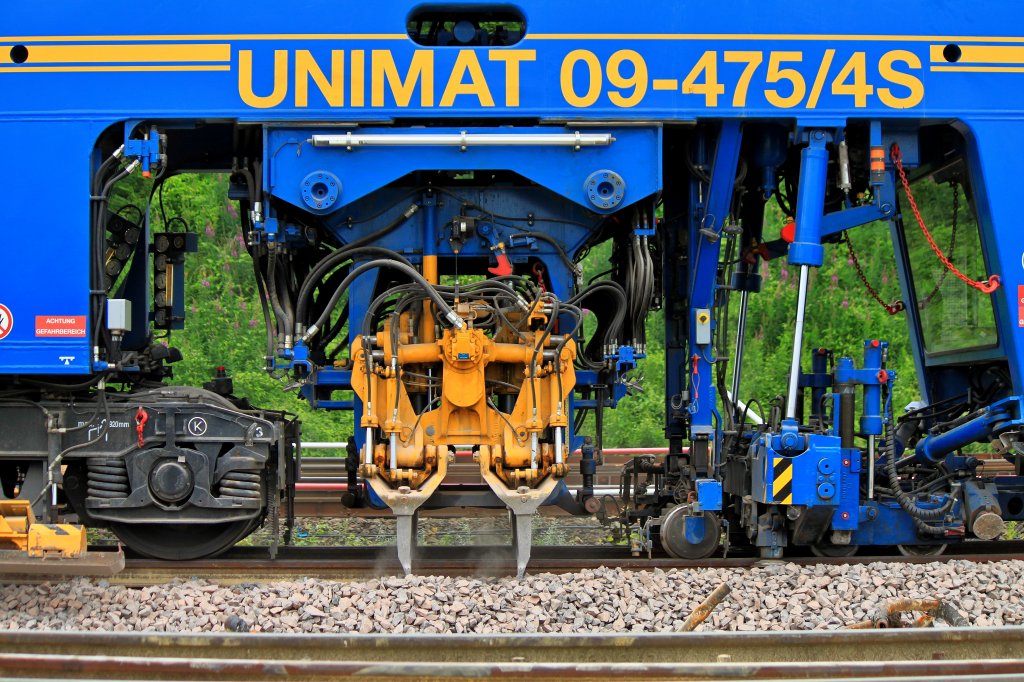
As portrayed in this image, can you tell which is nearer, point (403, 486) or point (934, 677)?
point (934, 677)

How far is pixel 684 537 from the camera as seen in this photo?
691 centimetres

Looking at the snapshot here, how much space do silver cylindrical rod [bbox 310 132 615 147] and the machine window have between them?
2.72 m

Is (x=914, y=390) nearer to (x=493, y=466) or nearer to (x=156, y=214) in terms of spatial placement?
(x=493, y=466)

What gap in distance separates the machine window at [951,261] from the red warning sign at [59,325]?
233 inches

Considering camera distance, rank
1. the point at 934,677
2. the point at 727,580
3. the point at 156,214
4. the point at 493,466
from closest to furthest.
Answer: the point at 934,677
the point at 727,580
the point at 493,466
the point at 156,214

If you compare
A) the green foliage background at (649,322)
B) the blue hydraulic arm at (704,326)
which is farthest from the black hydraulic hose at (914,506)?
the green foliage background at (649,322)

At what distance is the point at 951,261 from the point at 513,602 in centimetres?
422

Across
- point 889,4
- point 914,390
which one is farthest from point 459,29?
point 914,390

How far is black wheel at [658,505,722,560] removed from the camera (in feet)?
22.6

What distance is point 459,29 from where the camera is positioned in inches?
265

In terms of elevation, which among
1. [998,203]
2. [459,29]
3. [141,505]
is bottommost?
[141,505]

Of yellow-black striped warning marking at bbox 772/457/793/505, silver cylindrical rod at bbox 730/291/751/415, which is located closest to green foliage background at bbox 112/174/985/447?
silver cylindrical rod at bbox 730/291/751/415

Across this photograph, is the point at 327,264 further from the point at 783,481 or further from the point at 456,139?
the point at 783,481

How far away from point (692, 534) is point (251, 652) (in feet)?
10.6
